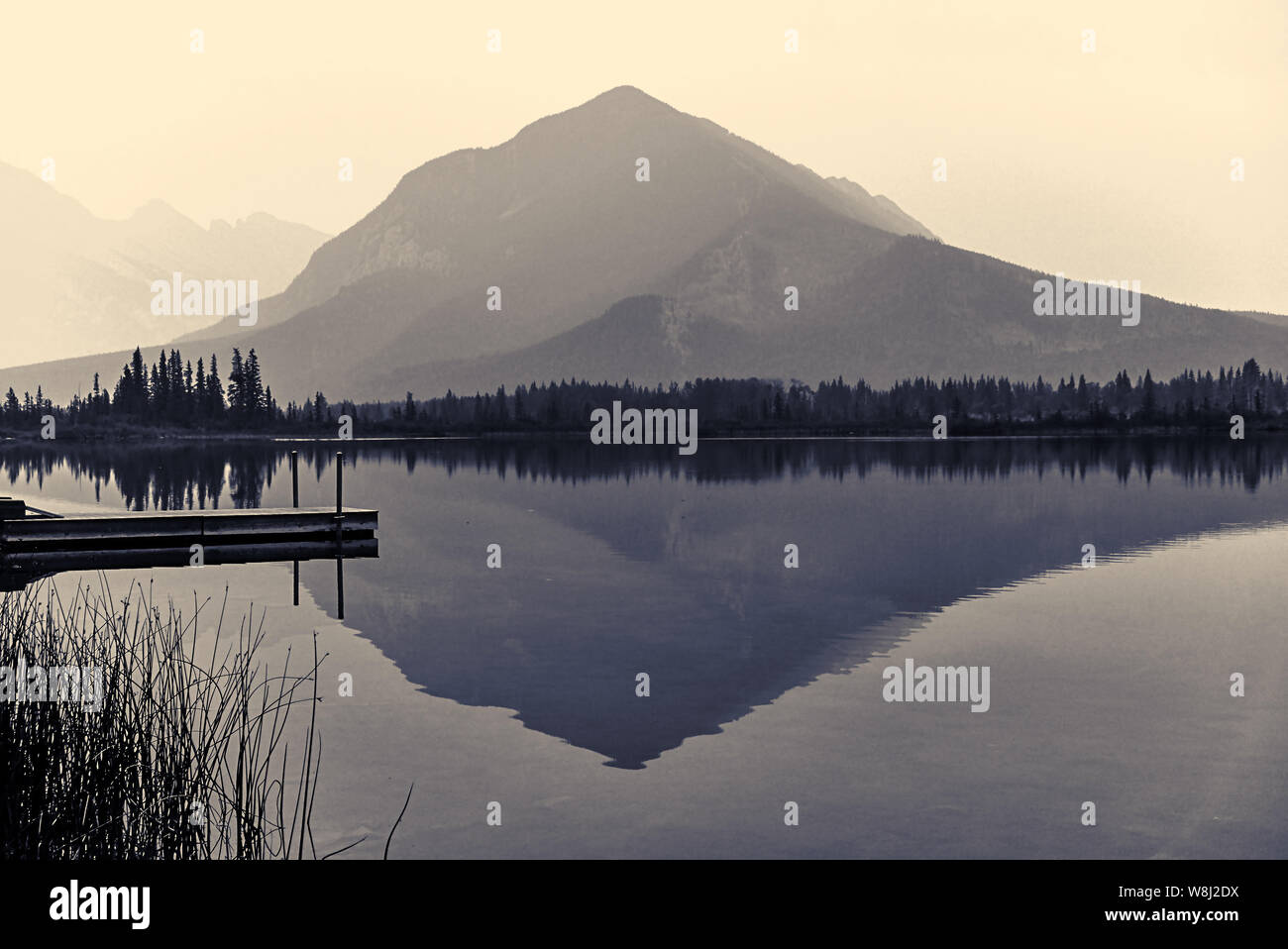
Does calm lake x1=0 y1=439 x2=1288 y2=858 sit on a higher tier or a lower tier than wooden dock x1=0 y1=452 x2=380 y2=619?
lower

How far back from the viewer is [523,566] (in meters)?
40.9

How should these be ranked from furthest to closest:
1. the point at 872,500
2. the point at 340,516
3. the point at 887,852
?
1. the point at 872,500
2. the point at 340,516
3. the point at 887,852

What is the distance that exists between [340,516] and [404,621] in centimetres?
1135

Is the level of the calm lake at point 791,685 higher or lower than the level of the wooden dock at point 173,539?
lower

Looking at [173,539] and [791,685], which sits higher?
[173,539]

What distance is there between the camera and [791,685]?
2230 centimetres

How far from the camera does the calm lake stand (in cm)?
1463

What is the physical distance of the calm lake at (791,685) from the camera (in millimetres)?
14633

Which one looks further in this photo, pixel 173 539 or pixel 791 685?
pixel 173 539

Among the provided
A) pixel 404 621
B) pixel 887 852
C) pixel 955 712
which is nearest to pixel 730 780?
pixel 887 852

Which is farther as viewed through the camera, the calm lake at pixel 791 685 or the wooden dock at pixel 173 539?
the wooden dock at pixel 173 539

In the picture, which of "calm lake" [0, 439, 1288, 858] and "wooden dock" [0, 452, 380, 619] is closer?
"calm lake" [0, 439, 1288, 858]
